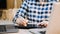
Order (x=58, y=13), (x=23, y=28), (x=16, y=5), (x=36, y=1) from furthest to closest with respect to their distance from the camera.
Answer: (x=16, y=5) → (x=36, y=1) → (x=23, y=28) → (x=58, y=13)

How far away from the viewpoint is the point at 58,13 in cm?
66

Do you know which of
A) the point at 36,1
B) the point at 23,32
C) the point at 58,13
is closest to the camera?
the point at 58,13

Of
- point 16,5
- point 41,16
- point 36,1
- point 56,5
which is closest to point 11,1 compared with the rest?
point 16,5

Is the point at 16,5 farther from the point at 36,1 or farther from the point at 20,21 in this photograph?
the point at 20,21

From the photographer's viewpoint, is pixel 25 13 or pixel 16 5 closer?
pixel 25 13

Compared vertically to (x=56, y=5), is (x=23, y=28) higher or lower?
lower

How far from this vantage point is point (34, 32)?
1.10 meters

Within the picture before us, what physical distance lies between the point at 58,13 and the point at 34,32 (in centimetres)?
48

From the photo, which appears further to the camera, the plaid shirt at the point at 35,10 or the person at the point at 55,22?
the plaid shirt at the point at 35,10

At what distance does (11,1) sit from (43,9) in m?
1.38

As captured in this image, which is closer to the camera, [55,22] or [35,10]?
[55,22]

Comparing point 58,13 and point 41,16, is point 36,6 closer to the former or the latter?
point 41,16

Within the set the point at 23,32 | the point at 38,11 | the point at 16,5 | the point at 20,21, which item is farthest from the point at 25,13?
the point at 16,5

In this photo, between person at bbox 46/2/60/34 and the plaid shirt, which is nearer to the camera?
person at bbox 46/2/60/34
